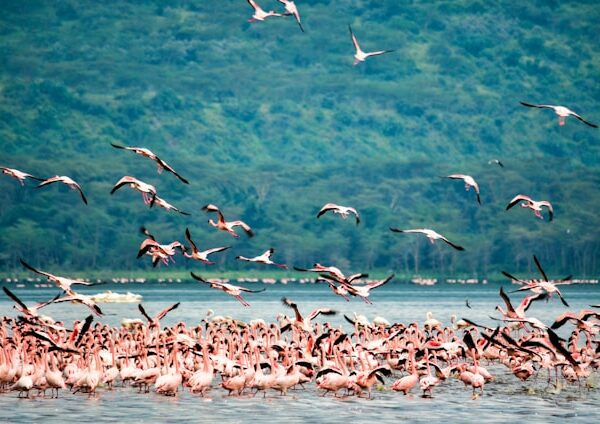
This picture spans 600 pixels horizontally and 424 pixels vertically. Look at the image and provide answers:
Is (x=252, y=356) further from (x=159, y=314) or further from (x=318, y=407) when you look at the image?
(x=318, y=407)

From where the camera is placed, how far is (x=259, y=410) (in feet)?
122

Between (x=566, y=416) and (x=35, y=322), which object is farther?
(x=35, y=322)

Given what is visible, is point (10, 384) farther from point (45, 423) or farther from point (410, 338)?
point (410, 338)

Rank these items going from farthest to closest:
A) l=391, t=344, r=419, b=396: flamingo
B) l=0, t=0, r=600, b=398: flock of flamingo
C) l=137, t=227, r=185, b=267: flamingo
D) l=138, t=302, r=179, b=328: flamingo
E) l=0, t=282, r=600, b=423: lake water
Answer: l=138, t=302, r=179, b=328: flamingo
l=391, t=344, r=419, b=396: flamingo
l=0, t=0, r=600, b=398: flock of flamingo
l=0, t=282, r=600, b=423: lake water
l=137, t=227, r=185, b=267: flamingo

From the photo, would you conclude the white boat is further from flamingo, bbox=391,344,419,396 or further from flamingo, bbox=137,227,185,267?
flamingo, bbox=137,227,185,267

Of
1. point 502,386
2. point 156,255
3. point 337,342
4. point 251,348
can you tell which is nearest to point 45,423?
point 156,255

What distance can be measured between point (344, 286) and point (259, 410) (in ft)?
14.7

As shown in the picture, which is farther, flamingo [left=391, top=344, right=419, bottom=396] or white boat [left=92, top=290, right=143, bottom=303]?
white boat [left=92, top=290, right=143, bottom=303]

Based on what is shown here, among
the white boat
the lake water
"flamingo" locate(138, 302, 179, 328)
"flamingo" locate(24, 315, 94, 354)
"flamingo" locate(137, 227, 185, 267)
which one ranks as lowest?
the lake water

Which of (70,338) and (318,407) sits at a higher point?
(70,338)

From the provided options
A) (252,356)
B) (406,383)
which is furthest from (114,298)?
(406,383)

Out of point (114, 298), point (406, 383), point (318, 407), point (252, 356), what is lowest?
point (318, 407)

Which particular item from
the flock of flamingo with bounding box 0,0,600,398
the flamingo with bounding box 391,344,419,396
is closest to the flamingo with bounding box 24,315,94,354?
the flock of flamingo with bounding box 0,0,600,398

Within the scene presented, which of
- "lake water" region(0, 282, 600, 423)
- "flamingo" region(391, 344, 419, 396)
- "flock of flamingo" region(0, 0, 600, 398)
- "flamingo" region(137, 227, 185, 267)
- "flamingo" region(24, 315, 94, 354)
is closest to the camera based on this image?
"flamingo" region(137, 227, 185, 267)
